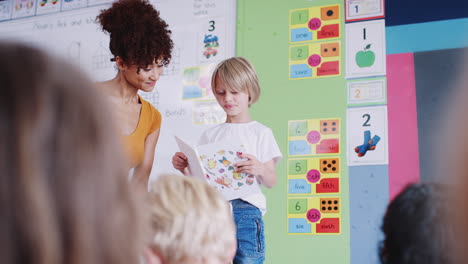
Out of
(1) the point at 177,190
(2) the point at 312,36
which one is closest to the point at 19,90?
(1) the point at 177,190

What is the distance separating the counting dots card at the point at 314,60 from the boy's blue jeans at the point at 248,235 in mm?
1021

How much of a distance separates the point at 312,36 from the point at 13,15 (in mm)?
2317

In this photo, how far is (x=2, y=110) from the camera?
1.53ft

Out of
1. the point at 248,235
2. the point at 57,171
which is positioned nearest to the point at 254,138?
the point at 248,235

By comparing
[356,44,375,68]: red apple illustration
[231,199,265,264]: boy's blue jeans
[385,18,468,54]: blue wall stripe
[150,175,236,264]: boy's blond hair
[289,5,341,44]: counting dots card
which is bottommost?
A: [231,199,265,264]: boy's blue jeans

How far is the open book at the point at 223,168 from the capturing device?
7.78 feet

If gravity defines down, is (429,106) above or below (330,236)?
above

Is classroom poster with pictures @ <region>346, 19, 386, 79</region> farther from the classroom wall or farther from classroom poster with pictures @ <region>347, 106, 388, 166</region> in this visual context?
classroom poster with pictures @ <region>347, 106, 388, 166</region>

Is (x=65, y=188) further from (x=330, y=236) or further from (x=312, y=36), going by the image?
(x=312, y=36)

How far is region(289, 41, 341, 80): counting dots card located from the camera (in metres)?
3.06

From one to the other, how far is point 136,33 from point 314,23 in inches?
41.0

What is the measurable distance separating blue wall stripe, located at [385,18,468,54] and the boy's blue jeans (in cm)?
123

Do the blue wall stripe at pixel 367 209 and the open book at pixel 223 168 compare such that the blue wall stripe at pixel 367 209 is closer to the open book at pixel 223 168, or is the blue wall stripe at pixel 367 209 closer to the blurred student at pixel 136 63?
the open book at pixel 223 168

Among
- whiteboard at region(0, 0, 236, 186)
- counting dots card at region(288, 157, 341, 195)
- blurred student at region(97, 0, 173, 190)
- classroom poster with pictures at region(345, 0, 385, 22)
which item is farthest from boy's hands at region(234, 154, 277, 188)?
classroom poster with pictures at region(345, 0, 385, 22)
